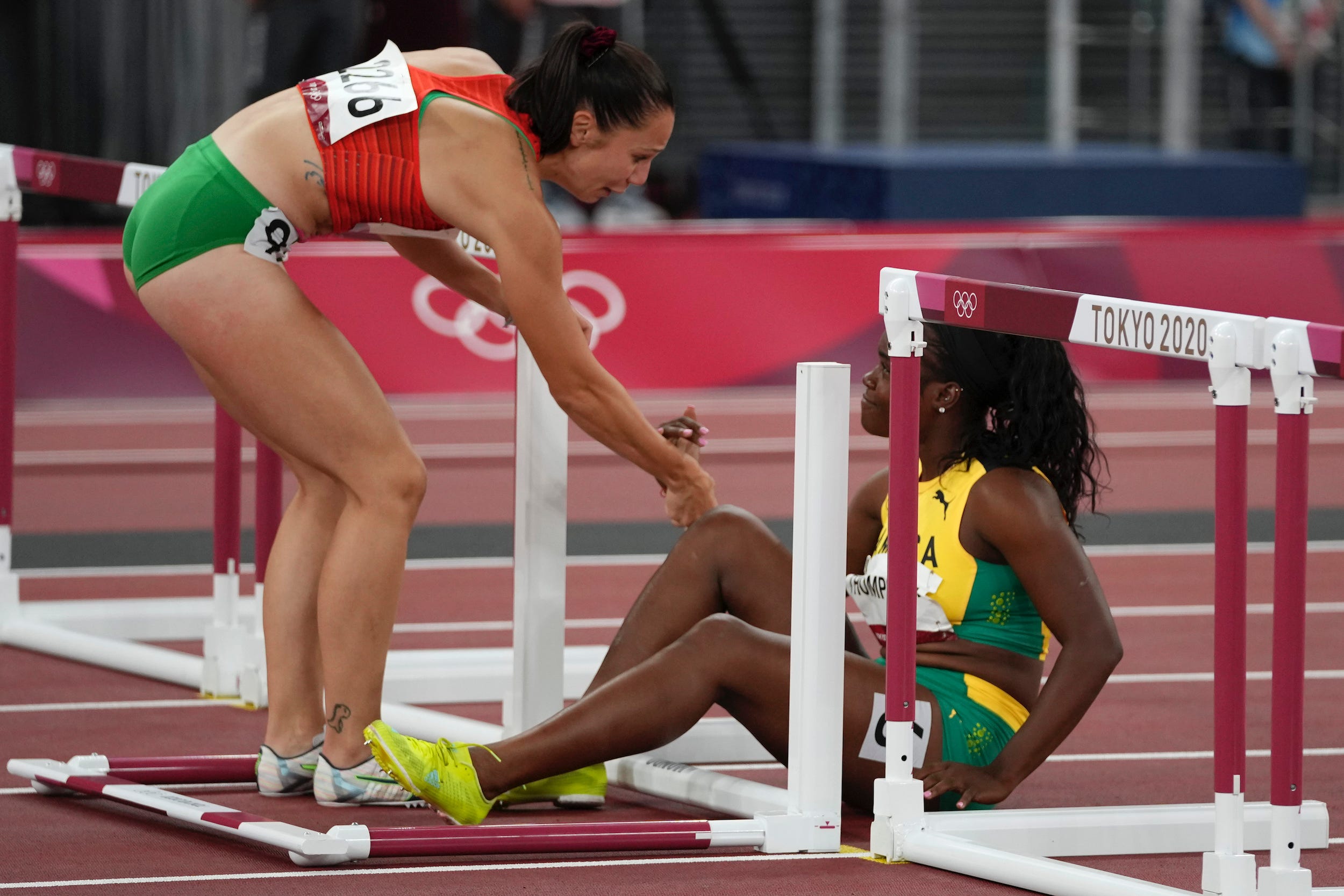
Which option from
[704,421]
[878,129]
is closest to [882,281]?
[704,421]

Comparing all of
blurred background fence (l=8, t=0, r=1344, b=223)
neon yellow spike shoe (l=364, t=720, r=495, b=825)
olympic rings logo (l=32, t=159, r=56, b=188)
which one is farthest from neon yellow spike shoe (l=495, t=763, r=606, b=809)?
blurred background fence (l=8, t=0, r=1344, b=223)

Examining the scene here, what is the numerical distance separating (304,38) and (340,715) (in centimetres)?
877

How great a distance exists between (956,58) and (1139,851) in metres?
14.9

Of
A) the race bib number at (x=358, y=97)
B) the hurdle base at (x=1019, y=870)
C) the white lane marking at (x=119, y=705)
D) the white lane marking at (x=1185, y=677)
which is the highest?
the race bib number at (x=358, y=97)

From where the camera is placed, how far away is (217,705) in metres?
5.40

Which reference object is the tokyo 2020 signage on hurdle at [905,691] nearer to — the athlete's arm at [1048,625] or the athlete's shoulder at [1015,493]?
the athlete's arm at [1048,625]

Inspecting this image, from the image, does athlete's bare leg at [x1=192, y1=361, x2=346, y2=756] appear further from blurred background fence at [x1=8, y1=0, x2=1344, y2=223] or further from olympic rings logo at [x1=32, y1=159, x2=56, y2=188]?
blurred background fence at [x1=8, y1=0, x2=1344, y2=223]

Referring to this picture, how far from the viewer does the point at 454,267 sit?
4539 millimetres

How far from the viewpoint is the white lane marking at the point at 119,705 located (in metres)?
5.32

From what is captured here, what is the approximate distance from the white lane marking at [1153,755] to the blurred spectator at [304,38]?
8447mm

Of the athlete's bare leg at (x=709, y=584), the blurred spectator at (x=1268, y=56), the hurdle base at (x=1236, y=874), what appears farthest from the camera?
the blurred spectator at (x=1268, y=56)

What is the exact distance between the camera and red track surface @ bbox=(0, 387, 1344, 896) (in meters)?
3.81

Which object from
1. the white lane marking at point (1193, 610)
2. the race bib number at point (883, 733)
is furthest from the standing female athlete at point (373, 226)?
the white lane marking at point (1193, 610)

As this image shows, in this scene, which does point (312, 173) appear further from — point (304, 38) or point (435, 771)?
point (304, 38)
